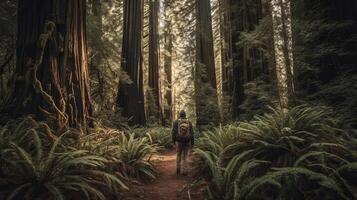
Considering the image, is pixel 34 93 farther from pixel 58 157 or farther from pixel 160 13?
pixel 160 13

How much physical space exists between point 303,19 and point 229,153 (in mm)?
4298

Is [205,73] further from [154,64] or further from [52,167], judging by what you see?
[52,167]

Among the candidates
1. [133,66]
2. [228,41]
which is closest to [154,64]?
[133,66]

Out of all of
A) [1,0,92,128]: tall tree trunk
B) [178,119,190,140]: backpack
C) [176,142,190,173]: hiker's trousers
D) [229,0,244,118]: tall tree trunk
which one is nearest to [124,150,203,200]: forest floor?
[176,142,190,173]: hiker's trousers

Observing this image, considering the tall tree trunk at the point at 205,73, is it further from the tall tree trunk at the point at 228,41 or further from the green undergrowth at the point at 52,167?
the green undergrowth at the point at 52,167

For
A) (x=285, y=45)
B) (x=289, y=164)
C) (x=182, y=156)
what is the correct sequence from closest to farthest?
(x=289, y=164) < (x=182, y=156) < (x=285, y=45)

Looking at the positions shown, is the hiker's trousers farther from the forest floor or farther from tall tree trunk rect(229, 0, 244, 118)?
tall tree trunk rect(229, 0, 244, 118)

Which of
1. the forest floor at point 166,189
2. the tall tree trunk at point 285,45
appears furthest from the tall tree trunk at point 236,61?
the forest floor at point 166,189

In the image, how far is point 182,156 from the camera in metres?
7.12

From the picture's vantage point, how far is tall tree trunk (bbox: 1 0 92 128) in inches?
221

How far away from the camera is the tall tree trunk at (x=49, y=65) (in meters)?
5.61

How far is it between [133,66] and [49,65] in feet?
25.4

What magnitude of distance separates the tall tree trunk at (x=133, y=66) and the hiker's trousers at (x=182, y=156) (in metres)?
5.74

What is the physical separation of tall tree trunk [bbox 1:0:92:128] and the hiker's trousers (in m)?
2.22
